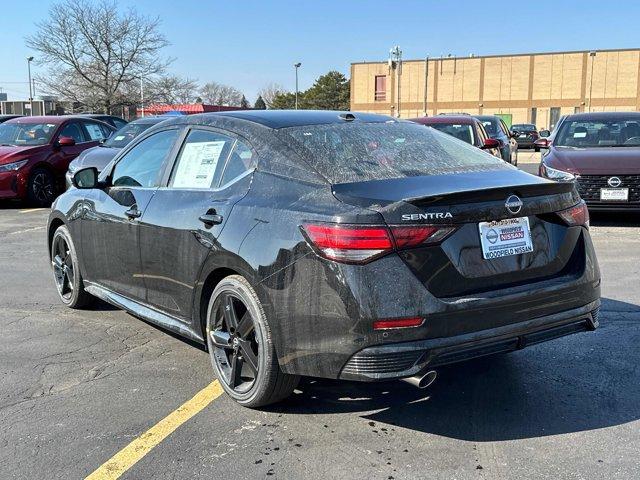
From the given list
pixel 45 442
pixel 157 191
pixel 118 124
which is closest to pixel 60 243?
pixel 157 191

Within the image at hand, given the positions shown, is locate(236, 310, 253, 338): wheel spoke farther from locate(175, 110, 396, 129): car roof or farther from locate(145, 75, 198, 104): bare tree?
locate(145, 75, 198, 104): bare tree

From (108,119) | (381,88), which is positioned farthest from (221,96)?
(108,119)

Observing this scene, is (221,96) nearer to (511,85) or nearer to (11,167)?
(511,85)

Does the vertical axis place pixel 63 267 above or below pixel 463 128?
below

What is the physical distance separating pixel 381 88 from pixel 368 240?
224 feet

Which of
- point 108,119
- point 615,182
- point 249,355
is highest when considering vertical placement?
point 108,119

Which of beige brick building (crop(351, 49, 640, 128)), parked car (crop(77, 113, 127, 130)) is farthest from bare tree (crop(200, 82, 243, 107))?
parked car (crop(77, 113, 127, 130))

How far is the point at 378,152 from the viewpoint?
3758 mm

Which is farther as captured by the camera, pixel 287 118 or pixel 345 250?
pixel 287 118

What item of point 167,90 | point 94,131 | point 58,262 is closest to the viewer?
point 58,262

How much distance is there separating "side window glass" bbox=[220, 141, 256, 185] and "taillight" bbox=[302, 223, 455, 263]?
0.94 metres

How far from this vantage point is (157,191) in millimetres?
4344

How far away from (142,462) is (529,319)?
200 centimetres

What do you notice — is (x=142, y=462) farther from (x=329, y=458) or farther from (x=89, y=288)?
(x=89, y=288)
